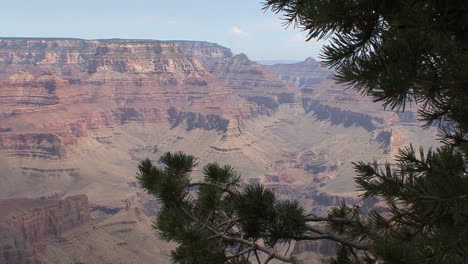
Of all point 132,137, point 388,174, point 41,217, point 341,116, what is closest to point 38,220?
point 41,217

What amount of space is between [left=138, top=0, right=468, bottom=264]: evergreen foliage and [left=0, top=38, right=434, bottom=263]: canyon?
98.5 ft

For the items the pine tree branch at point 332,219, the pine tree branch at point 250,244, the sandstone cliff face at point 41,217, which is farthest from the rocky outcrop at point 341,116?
the pine tree branch at point 250,244

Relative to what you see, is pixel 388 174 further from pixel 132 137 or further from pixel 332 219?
pixel 132 137

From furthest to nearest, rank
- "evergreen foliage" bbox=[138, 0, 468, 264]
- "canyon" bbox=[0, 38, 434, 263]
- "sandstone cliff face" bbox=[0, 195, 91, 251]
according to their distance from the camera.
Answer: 1. "canyon" bbox=[0, 38, 434, 263]
2. "sandstone cliff face" bbox=[0, 195, 91, 251]
3. "evergreen foliage" bbox=[138, 0, 468, 264]

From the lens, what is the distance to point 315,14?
340 cm

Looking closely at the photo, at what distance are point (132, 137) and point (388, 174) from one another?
457ft

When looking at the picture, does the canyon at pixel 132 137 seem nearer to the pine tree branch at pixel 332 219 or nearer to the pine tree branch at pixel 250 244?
the pine tree branch at pixel 332 219

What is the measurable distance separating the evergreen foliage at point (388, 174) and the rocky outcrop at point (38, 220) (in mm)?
39368

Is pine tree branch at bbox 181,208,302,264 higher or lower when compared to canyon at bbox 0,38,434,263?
higher

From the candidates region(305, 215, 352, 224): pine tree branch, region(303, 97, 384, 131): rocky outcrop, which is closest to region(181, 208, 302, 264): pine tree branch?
region(305, 215, 352, 224): pine tree branch

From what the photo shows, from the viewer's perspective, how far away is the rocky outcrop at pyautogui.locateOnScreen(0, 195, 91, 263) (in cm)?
4103

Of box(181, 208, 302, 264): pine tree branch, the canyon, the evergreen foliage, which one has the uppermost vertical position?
the evergreen foliage

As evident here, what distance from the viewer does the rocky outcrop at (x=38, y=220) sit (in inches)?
1615

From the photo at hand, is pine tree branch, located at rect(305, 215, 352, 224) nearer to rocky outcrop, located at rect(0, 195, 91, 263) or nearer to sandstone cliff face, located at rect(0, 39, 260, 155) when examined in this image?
rocky outcrop, located at rect(0, 195, 91, 263)
